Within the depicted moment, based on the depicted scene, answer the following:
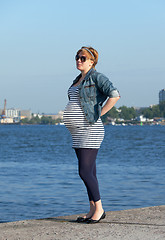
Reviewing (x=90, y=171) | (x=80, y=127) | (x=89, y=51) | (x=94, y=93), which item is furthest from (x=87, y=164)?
(x=89, y=51)

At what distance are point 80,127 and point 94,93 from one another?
396 mm

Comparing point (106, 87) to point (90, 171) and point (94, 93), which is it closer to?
point (94, 93)

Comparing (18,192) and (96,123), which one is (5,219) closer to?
(18,192)

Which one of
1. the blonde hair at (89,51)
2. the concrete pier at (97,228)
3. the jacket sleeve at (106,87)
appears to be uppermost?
the blonde hair at (89,51)

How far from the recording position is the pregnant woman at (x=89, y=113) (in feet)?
17.9

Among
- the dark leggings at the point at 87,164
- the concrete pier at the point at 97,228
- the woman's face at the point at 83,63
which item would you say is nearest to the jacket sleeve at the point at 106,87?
the woman's face at the point at 83,63

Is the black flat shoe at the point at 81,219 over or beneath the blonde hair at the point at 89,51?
beneath

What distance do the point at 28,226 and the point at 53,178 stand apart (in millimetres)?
12058

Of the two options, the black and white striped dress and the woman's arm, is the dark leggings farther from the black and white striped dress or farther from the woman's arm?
the woman's arm

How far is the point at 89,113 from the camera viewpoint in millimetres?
5430

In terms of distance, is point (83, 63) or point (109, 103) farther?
point (83, 63)

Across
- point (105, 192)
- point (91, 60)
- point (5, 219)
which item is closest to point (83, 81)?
point (91, 60)

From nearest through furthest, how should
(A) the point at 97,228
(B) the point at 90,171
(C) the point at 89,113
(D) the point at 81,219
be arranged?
(A) the point at 97,228
(C) the point at 89,113
(B) the point at 90,171
(D) the point at 81,219

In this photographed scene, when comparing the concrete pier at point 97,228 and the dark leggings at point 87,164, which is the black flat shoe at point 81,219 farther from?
the dark leggings at point 87,164
